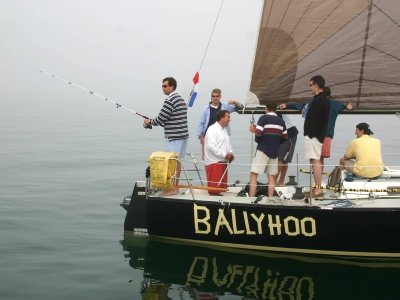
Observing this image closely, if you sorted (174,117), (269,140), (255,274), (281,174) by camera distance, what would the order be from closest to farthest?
(255,274) < (269,140) < (174,117) < (281,174)

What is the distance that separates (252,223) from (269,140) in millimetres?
1200

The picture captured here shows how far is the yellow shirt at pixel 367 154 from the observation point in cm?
919

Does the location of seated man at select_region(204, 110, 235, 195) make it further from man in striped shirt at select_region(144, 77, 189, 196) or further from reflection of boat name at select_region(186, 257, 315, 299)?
reflection of boat name at select_region(186, 257, 315, 299)

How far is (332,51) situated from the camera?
978 centimetres

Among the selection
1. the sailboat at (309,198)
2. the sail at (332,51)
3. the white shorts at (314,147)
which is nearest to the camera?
the sailboat at (309,198)

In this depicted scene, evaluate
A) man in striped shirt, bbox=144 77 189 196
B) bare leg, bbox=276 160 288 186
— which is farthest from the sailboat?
man in striped shirt, bbox=144 77 189 196

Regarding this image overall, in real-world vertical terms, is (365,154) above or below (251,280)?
above

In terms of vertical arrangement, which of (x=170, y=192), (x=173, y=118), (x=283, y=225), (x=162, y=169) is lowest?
→ (x=283, y=225)

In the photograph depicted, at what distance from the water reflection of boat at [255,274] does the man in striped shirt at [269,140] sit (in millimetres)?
1137

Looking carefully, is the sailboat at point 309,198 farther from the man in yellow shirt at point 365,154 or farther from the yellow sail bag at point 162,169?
the man in yellow shirt at point 365,154

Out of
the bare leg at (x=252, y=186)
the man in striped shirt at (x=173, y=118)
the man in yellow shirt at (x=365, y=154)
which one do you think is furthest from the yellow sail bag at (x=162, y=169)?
the man in yellow shirt at (x=365, y=154)

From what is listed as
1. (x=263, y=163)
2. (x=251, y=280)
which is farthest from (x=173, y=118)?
(x=251, y=280)

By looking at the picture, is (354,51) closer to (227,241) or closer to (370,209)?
(370,209)

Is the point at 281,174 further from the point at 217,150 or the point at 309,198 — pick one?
the point at 309,198
